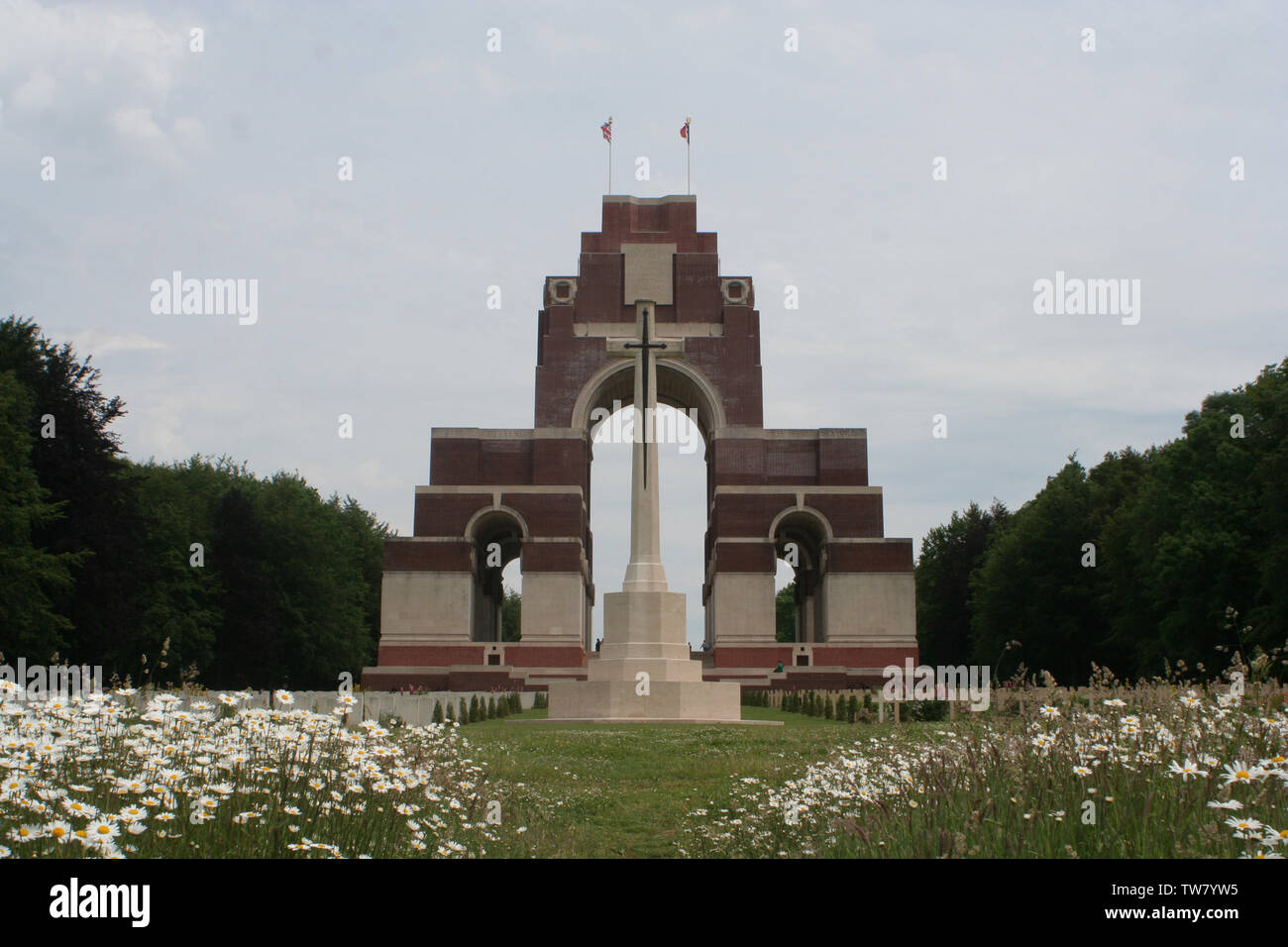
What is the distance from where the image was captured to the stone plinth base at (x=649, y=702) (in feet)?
87.5

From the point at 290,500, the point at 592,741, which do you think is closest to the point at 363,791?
the point at 592,741

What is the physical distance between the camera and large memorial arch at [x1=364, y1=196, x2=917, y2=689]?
173 ft

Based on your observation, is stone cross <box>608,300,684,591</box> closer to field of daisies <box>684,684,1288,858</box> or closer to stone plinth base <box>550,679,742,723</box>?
stone plinth base <box>550,679,742,723</box>

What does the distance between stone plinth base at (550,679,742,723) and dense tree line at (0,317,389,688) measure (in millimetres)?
9347

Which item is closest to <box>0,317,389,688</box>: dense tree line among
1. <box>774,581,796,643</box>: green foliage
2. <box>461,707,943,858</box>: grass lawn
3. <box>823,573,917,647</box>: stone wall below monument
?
<box>461,707,943,858</box>: grass lawn

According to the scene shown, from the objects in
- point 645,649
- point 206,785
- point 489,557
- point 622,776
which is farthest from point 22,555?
point 206,785

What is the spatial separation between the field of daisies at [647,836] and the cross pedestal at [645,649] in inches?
639

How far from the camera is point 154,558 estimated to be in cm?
5047

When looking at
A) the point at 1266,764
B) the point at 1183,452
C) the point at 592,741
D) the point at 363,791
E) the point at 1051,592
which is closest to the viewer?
the point at 1266,764

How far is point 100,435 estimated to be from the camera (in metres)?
39.3

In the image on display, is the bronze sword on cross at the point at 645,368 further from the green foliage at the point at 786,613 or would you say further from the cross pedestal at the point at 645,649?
the green foliage at the point at 786,613
